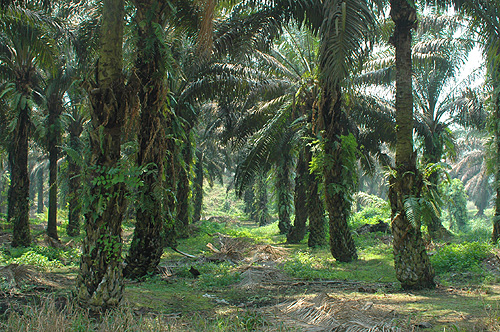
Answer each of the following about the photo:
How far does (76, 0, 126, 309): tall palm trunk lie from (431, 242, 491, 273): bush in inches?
293

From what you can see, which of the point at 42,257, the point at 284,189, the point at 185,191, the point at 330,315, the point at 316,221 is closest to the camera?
the point at 330,315

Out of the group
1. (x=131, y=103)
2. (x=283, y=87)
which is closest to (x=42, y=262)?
(x=131, y=103)

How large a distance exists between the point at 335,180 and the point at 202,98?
16.0ft

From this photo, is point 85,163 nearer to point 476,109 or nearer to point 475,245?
point 475,245

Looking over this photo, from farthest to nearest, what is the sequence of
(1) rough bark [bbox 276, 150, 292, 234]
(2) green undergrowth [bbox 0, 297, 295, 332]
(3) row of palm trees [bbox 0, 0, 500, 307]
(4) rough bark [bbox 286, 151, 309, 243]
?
(1) rough bark [bbox 276, 150, 292, 234] < (4) rough bark [bbox 286, 151, 309, 243] < (3) row of palm trees [bbox 0, 0, 500, 307] < (2) green undergrowth [bbox 0, 297, 295, 332]

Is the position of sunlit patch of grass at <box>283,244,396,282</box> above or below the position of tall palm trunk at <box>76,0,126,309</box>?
below

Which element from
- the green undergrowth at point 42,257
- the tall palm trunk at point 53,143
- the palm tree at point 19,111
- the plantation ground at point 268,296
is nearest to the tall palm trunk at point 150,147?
the plantation ground at point 268,296

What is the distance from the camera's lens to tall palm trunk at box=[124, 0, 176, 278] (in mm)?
8578

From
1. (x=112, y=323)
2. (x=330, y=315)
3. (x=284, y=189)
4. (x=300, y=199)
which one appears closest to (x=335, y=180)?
(x=300, y=199)

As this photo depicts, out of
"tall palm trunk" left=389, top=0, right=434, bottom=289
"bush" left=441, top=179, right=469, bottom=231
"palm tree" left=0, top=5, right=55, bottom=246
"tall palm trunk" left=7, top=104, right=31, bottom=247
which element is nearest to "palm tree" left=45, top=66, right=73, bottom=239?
"palm tree" left=0, top=5, right=55, bottom=246

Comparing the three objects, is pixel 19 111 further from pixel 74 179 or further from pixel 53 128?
pixel 74 179

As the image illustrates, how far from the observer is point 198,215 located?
97.0 feet

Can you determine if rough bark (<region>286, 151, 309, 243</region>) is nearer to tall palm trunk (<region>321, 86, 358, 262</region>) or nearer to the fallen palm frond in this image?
tall palm trunk (<region>321, 86, 358, 262</region>)

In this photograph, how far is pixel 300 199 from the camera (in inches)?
683
